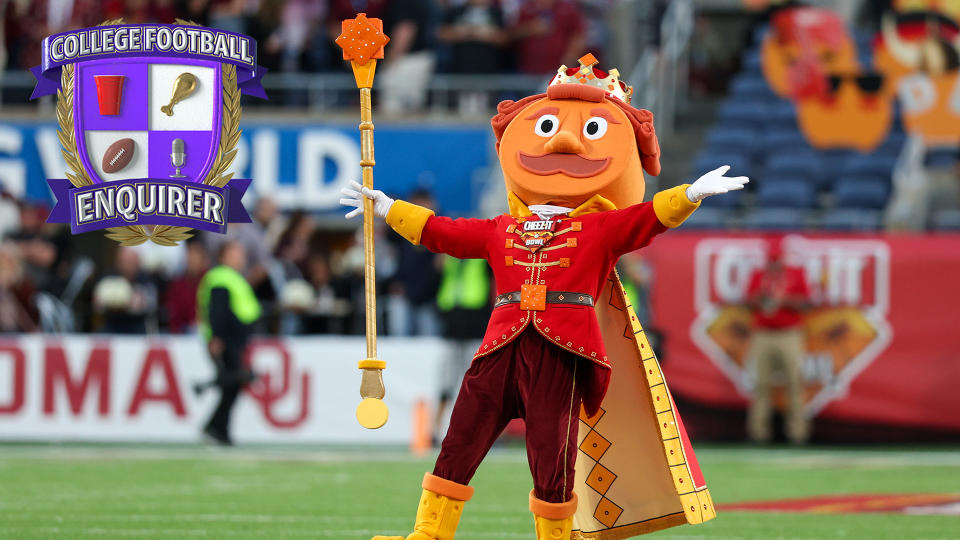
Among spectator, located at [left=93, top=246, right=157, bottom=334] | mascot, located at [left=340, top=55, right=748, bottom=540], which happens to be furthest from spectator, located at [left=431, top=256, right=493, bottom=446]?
mascot, located at [left=340, top=55, right=748, bottom=540]

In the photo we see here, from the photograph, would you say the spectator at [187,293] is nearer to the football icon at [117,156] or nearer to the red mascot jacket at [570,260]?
the football icon at [117,156]

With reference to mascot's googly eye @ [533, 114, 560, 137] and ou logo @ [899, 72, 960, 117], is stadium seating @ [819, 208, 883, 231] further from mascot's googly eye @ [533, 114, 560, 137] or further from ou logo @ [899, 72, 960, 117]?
mascot's googly eye @ [533, 114, 560, 137]

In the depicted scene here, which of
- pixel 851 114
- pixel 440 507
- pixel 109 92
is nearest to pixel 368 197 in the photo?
pixel 109 92

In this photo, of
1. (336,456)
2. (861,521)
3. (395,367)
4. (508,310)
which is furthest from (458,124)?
(508,310)

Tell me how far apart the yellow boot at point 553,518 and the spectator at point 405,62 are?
427 inches

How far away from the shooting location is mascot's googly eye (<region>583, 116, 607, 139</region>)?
6184mm

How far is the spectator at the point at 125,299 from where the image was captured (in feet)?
45.0

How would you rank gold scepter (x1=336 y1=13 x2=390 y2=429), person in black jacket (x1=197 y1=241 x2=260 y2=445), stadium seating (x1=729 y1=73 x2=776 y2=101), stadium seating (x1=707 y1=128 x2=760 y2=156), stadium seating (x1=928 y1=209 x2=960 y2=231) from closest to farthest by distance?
gold scepter (x1=336 y1=13 x2=390 y2=429), person in black jacket (x1=197 y1=241 x2=260 y2=445), stadium seating (x1=928 y1=209 x2=960 y2=231), stadium seating (x1=707 y1=128 x2=760 y2=156), stadium seating (x1=729 y1=73 x2=776 y2=101)

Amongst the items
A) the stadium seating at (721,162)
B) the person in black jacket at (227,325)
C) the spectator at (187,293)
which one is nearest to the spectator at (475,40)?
the stadium seating at (721,162)

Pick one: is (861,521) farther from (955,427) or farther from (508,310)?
(955,427)

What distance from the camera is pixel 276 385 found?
13.5m

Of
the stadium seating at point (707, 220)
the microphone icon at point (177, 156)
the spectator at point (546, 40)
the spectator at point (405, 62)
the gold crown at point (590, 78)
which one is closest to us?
the microphone icon at point (177, 156)

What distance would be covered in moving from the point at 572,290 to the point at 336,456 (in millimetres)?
6701

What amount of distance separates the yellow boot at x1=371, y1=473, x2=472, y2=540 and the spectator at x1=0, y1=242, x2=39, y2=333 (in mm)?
9121
